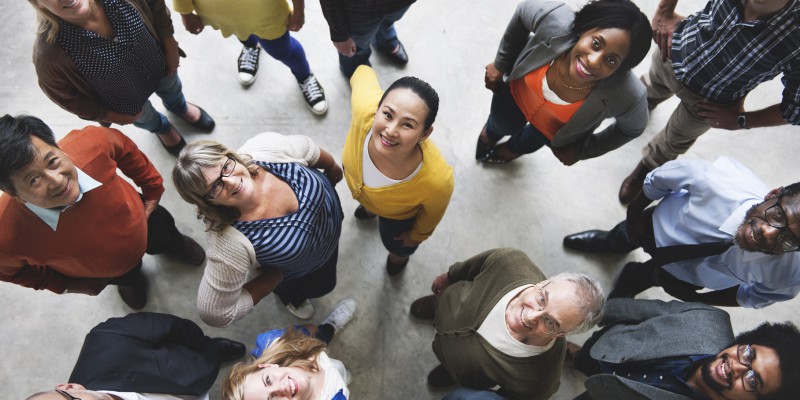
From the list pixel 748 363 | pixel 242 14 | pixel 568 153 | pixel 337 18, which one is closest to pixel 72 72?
pixel 242 14

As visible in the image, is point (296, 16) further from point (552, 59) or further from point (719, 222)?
point (719, 222)

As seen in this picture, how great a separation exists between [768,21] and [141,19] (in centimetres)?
295

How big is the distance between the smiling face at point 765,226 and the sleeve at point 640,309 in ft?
1.19

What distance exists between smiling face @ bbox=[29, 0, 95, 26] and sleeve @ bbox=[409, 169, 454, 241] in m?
1.73

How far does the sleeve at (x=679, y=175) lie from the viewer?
7.09ft

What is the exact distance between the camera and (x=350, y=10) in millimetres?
2506

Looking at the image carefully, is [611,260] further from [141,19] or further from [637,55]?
[141,19]

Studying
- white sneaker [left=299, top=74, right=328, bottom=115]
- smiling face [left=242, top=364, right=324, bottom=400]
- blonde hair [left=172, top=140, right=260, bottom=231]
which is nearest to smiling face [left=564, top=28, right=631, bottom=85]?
blonde hair [left=172, top=140, right=260, bottom=231]

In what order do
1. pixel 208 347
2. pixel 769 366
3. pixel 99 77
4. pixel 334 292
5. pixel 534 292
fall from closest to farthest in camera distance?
pixel 769 366, pixel 534 292, pixel 99 77, pixel 208 347, pixel 334 292

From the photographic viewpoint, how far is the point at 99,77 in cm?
219

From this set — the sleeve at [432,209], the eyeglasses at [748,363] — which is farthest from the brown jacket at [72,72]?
the eyeglasses at [748,363]

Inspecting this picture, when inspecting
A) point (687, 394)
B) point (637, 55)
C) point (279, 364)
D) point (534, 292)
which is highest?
point (637, 55)

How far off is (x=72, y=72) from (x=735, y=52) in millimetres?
3166

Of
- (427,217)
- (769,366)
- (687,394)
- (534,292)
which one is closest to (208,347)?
(427,217)
